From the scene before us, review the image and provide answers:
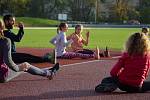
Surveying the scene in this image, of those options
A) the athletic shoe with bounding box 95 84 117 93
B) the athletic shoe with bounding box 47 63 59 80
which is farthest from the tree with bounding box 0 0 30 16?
the athletic shoe with bounding box 95 84 117 93

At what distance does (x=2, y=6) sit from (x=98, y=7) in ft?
64.4

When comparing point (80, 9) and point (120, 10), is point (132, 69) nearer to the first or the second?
point (120, 10)

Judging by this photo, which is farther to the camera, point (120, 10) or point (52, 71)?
point (120, 10)

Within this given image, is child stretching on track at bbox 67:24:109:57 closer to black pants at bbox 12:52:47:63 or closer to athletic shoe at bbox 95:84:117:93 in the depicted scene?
black pants at bbox 12:52:47:63

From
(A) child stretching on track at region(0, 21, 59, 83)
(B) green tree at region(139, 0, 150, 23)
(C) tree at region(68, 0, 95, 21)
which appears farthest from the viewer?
(C) tree at region(68, 0, 95, 21)

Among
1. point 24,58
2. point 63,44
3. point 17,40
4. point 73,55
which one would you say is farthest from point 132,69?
point 73,55

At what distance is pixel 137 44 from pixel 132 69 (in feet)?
1.66

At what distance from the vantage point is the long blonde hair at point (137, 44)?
965cm

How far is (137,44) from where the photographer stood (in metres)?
9.68

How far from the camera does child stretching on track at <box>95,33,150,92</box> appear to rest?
9688 mm

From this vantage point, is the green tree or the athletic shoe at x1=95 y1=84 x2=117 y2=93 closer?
the athletic shoe at x1=95 y1=84 x2=117 y2=93

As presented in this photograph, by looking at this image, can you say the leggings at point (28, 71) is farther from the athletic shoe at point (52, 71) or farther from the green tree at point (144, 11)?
the green tree at point (144, 11)

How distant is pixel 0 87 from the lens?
1038 cm

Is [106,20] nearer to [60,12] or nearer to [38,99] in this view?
[60,12]
